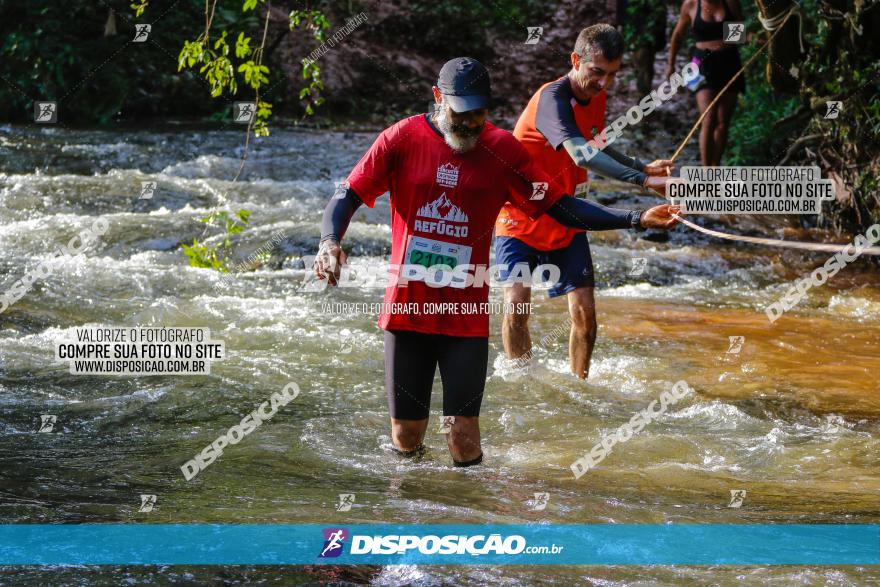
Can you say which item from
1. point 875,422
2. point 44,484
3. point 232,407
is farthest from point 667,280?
point 44,484

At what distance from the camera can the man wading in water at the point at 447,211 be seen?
4.38m

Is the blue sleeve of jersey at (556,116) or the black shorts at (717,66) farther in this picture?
the black shorts at (717,66)

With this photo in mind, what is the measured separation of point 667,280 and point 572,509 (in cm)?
585

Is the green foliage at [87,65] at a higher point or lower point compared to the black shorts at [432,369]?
higher

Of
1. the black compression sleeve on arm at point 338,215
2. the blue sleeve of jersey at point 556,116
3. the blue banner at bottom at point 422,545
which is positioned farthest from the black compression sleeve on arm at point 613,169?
the blue banner at bottom at point 422,545

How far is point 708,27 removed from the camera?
37.3 ft

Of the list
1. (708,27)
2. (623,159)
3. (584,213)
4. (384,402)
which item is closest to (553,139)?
(623,159)

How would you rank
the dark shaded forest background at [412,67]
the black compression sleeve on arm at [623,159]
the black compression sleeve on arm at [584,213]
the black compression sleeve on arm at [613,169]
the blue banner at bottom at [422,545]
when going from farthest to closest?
the dark shaded forest background at [412,67], the black compression sleeve on arm at [623,159], the black compression sleeve on arm at [613,169], the black compression sleeve on arm at [584,213], the blue banner at bottom at [422,545]

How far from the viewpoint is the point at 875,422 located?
6012 millimetres

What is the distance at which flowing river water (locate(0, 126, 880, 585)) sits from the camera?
14.4 feet

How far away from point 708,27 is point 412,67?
855 centimetres

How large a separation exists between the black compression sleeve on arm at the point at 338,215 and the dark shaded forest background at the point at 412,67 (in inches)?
→ 256

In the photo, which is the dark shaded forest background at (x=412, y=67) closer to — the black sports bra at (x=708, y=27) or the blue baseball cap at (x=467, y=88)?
the black sports bra at (x=708, y=27)

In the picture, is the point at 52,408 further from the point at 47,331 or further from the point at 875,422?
the point at 875,422
